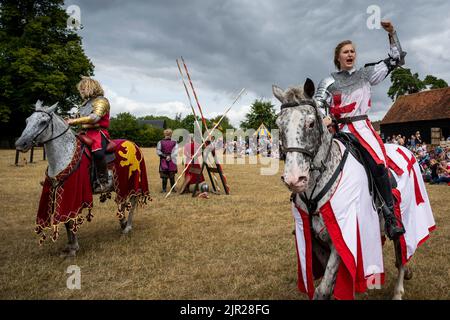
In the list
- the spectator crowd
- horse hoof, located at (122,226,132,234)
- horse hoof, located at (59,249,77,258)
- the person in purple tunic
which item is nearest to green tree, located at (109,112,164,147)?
the person in purple tunic

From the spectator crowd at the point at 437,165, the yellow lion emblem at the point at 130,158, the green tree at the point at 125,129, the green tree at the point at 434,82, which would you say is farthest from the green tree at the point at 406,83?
the yellow lion emblem at the point at 130,158

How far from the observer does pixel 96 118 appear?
554cm

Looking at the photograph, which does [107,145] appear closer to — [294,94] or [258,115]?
[294,94]

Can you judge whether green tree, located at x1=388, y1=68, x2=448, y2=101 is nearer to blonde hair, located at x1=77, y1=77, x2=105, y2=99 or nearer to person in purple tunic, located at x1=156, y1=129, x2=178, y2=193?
person in purple tunic, located at x1=156, y1=129, x2=178, y2=193

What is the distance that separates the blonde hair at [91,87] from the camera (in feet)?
18.7

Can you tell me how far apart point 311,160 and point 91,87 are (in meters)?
4.42

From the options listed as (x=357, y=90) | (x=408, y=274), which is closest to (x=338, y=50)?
(x=357, y=90)

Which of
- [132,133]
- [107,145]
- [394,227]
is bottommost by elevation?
[394,227]

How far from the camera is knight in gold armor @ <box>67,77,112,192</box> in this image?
5.63 meters

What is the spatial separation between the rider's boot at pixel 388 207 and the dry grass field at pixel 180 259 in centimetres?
113

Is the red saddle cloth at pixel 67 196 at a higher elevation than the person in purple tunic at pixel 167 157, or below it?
below

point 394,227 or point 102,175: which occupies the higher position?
point 102,175

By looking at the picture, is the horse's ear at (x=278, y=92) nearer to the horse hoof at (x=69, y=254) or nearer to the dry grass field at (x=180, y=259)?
the dry grass field at (x=180, y=259)

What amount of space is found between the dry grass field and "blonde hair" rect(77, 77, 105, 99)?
276 centimetres
